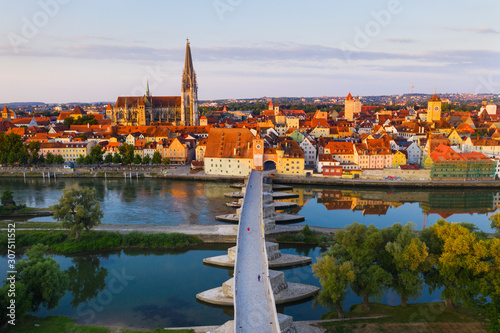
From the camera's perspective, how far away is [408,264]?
42.8 ft

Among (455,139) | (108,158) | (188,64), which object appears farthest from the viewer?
(188,64)

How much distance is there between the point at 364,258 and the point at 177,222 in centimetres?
1344

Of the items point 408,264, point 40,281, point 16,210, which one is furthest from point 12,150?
point 408,264

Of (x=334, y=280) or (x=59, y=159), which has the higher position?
(x=59, y=159)

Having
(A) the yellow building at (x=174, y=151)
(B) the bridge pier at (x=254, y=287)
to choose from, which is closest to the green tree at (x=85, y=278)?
(B) the bridge pier at (x=254, y=287)

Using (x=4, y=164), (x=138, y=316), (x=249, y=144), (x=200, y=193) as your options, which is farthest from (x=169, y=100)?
(x=138, y=316)

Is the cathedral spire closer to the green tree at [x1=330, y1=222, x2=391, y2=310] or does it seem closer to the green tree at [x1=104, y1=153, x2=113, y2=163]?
the green tree at [x1=104, y1=153, x2=113, y2=163]

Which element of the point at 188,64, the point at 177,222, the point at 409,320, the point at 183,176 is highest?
the point at 188,64

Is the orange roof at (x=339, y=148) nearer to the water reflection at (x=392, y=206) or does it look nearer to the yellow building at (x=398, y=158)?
the yellow building at (x=398, y=158)

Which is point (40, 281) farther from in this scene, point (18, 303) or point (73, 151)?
point (73, 151)

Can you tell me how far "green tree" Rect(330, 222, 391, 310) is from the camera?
42.4ft

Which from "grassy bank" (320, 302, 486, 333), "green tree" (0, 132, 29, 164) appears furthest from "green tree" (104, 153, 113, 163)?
"grassy bank" (320, 302, 486, 333)

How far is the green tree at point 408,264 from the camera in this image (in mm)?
12852

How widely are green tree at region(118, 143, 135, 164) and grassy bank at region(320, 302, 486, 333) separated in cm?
3460
